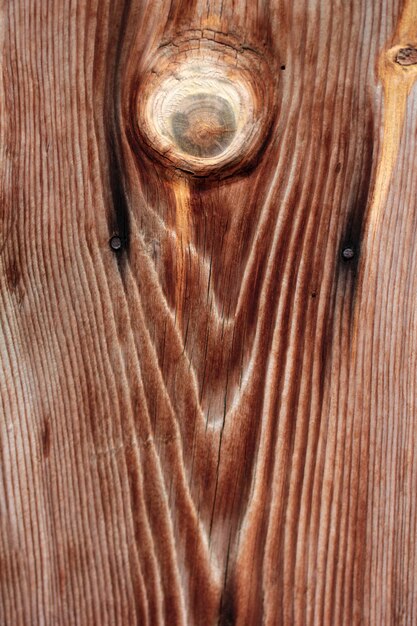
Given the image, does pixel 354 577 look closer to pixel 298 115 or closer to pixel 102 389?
pixel 102 389

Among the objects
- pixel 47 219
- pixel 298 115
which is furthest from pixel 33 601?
pixel 298 115

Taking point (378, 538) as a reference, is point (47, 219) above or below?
above

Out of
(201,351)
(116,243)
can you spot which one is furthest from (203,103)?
(201,351)

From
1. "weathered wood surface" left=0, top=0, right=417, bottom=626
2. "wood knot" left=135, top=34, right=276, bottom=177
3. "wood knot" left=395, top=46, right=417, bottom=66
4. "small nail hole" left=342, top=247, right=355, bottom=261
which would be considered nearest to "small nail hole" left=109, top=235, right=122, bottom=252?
"weathered wood surface" left=0, top=0, right=417, bottom=626

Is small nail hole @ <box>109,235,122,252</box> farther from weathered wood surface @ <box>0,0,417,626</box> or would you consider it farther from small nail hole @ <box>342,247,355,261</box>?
small nail hole @ <box>342,247,355,261</box>

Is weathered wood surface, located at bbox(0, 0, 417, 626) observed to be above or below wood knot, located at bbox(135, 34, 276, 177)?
below

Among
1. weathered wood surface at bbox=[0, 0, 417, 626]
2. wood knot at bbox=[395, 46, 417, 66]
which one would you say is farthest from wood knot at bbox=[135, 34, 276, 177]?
wood knot at bbox=[395, 46, 417, 66]

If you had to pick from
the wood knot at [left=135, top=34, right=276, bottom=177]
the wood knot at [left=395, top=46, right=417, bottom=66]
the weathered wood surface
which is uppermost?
the wood knot at [left=395, top=46, right=417, bottom=66]

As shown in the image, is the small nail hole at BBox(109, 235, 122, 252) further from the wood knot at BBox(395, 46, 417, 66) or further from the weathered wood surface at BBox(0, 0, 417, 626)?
the wood knot at BBox(395, 46, 417, 66)

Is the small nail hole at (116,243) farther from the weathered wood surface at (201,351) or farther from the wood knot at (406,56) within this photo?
the wood knot at (406,56)
